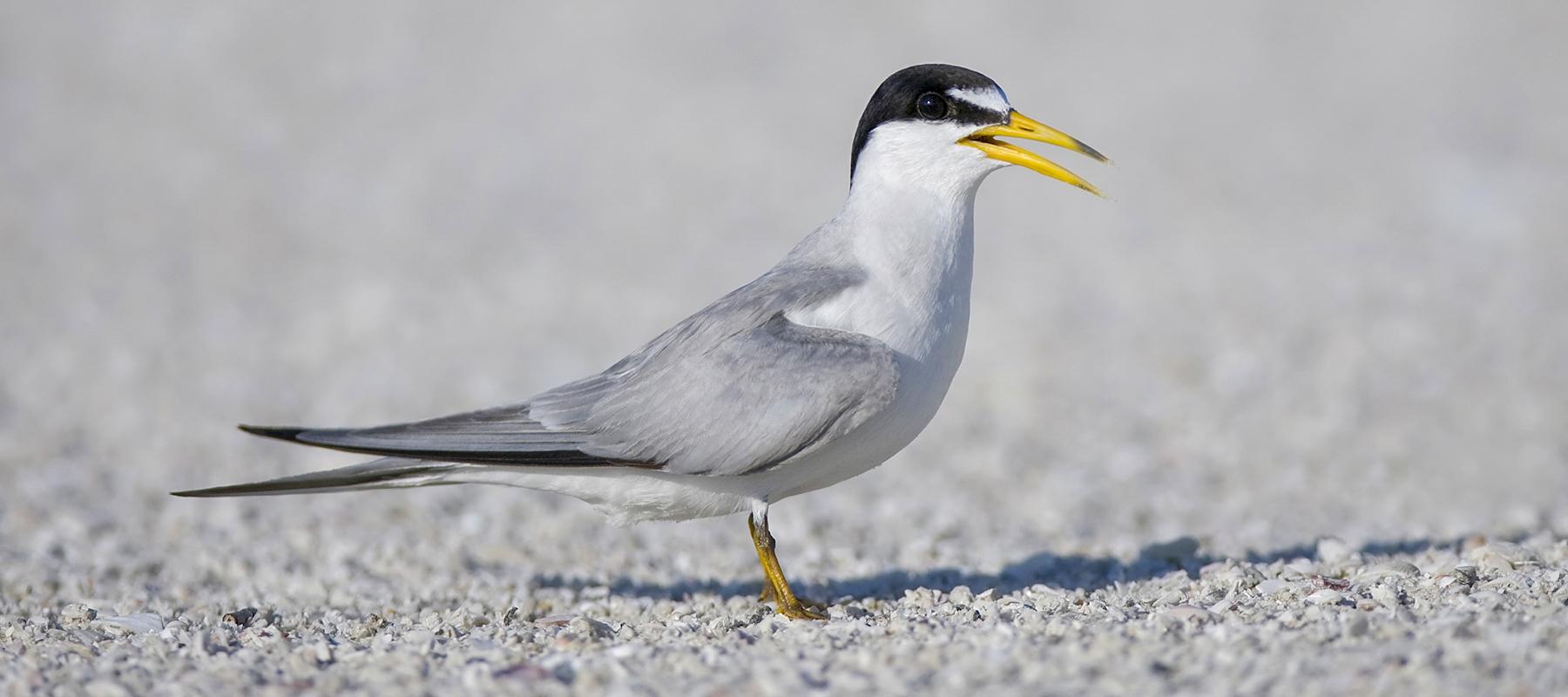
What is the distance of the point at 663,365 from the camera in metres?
5.11

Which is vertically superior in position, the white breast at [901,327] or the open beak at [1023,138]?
the open beak at [1023,138]

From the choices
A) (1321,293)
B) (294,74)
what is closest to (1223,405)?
(1321,293)

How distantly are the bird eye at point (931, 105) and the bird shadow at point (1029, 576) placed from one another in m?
1.66

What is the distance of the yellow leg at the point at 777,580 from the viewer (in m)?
4.96

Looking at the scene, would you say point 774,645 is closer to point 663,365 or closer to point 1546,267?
point 663,365

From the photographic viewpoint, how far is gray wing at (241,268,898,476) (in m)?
4.75

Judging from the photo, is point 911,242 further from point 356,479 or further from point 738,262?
point 738,262

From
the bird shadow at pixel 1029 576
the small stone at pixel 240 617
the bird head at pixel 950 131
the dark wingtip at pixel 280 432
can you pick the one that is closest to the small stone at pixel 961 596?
the bird shadow at pixel 1029 576

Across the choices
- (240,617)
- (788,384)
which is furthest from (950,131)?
(240,617)

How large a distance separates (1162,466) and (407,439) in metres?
4.98

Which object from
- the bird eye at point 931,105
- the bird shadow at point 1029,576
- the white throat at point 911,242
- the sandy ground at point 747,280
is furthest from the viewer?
the bird shadow at point 1029,576

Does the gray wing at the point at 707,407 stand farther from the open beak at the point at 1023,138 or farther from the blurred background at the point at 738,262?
the blurred background at the point at 738,262

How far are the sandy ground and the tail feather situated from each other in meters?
0.42

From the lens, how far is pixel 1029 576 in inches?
224
